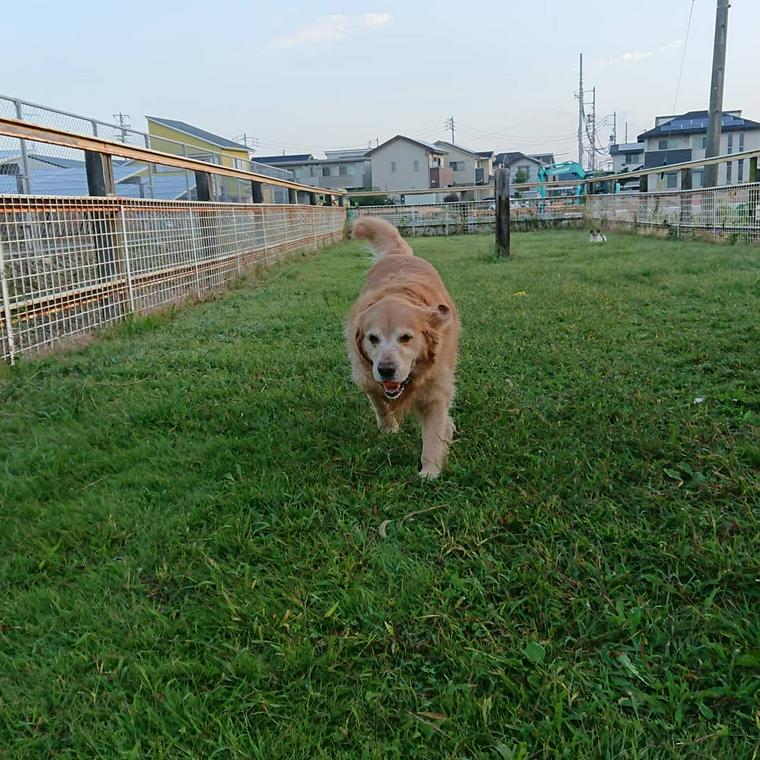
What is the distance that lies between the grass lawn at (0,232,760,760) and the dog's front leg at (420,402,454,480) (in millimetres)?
57

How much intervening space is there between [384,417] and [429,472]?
53 centimetres

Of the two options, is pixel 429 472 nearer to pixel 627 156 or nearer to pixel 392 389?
pixel 392 389

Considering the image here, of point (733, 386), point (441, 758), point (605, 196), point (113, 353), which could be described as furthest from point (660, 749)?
point (605, 196)

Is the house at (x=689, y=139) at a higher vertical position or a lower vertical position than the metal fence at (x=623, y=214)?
higher

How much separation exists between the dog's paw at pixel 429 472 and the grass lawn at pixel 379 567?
37mm

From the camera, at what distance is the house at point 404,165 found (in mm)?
52875

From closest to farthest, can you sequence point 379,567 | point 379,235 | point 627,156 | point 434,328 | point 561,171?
1. point 379,567
2. point 434,328
3. point 379,235
4. point 561,171
5. point 627,156

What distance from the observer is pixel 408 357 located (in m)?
2.59

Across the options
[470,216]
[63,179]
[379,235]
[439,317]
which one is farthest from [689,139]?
[439,317]

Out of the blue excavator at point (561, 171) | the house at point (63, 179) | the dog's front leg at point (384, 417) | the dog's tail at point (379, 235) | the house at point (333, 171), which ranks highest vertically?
the house at point (333, 171)

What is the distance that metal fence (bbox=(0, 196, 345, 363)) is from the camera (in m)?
4.14

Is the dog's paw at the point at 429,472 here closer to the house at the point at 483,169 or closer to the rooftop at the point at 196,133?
the rooftop at the point at 196,133

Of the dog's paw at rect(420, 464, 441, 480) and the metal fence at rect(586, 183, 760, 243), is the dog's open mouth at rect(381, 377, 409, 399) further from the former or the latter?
the metal fence at rect(586, 183, 760, 243)

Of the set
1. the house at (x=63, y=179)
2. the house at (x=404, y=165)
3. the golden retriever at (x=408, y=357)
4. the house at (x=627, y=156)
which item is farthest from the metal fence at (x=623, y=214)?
the house at (x=627, y=156)
